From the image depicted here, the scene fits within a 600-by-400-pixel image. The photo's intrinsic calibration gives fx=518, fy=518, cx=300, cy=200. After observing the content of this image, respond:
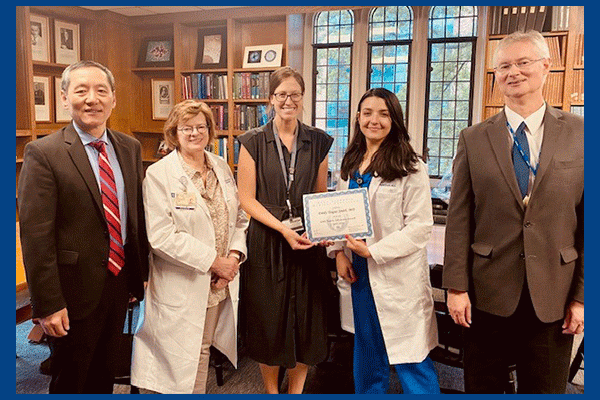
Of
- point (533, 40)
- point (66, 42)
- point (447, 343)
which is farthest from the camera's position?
point (66, 42)

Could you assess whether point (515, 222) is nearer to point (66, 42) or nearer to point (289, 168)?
point (289, 168)

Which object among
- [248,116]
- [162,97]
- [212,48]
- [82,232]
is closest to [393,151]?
[82,232]

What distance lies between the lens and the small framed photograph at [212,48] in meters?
5.49

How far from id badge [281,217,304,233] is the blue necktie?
0.94m

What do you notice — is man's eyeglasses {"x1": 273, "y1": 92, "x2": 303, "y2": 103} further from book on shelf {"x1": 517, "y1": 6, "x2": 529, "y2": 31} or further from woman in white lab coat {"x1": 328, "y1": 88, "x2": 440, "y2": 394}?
book on shelf {"x1": 517, "y1": 6, "x2": 529, "y2": 31}

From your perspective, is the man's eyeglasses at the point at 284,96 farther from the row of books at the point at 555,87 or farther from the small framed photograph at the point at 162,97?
the small framed photograph at the point at 162,97

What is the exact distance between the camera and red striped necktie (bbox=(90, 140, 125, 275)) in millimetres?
1869

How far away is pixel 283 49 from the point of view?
5270mm

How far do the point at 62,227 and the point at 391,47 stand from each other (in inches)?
168

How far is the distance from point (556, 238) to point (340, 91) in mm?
4070

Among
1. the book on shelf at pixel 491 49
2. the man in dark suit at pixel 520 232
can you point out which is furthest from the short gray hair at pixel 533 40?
the book on shelf at pixel 491 49

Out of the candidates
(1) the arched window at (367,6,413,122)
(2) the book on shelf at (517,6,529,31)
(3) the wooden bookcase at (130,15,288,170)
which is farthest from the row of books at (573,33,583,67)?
(3) the wooden bookcase at (130,15,288,170)

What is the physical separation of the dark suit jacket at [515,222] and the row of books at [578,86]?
301 cm

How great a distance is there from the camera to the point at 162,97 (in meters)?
5.88
